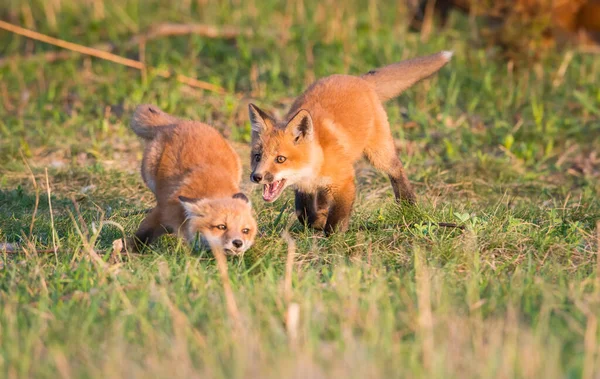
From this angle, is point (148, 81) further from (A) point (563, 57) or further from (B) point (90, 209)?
(A) point (563, 57)

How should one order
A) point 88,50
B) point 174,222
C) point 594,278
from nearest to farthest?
1. point 594,278
2. point 174,222
3. point 88,50

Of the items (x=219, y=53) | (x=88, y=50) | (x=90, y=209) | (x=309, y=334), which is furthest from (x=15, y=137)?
(x=309, y=334)

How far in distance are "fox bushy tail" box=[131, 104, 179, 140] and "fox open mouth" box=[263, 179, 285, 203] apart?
3.46 ft

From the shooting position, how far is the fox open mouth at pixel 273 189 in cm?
599

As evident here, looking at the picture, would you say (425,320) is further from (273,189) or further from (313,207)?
(313,207)

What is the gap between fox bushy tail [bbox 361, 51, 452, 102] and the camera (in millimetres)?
7102

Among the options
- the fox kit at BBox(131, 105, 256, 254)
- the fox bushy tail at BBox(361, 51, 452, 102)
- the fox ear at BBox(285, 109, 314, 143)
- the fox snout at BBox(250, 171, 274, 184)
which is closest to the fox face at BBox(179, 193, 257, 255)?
the fox kit at BBox(131, 105, 256, 254)

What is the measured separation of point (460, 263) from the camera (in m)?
5.13

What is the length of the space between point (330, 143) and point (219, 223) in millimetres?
1324

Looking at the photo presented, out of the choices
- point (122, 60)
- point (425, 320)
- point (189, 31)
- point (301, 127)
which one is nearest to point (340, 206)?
point (301, 127)

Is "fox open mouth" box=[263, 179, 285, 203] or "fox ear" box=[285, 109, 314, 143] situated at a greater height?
"fox ear" box=[285, 109, 314, 143]

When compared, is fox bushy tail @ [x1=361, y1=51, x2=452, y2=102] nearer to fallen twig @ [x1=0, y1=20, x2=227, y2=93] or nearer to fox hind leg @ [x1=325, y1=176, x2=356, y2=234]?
fox hind leg @ [x1=325, y1=176, x2=356, y2=234]

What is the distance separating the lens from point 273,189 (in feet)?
19.9

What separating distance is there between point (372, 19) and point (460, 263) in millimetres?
6815
